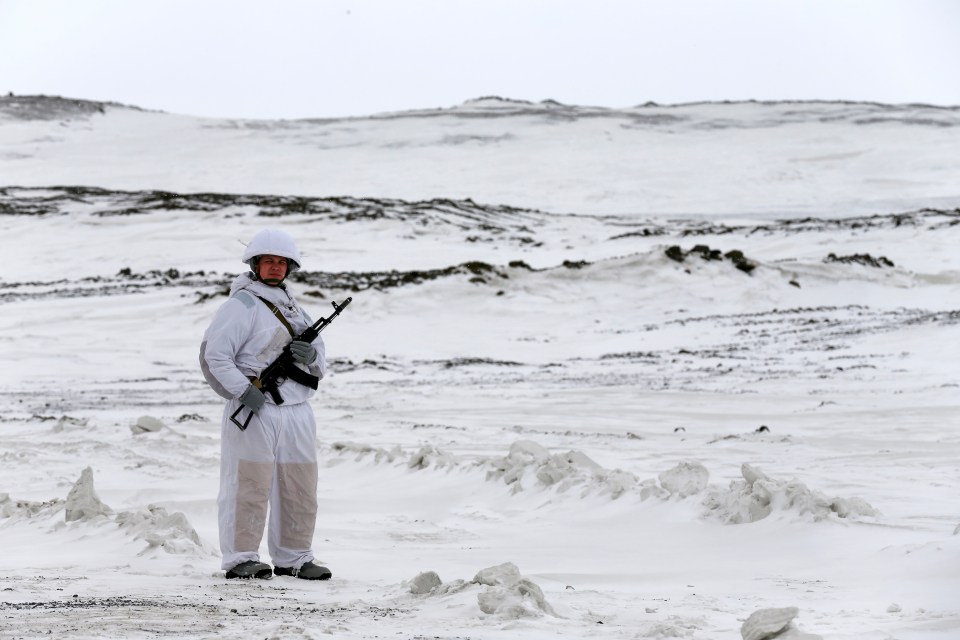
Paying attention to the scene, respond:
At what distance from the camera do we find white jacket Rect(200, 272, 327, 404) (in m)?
5.27

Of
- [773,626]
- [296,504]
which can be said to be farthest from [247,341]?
[773,626]

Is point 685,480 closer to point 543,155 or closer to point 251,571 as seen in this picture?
point 251,571

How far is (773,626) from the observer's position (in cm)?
338

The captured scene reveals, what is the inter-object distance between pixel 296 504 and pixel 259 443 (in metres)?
0.32

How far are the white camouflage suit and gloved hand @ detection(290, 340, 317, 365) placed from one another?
0.10 metres

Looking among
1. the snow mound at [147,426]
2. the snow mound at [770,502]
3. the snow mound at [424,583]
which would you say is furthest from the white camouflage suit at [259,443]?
the snow mound at [147,426]

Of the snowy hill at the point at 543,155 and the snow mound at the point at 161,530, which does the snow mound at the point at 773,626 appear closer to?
the snow mound at the point at 161,530

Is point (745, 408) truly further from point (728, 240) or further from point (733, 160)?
point (733, 160)

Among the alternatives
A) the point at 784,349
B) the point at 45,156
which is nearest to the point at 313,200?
the point at 45,156

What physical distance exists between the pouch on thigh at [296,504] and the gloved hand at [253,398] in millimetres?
325

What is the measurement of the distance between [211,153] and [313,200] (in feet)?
54.7

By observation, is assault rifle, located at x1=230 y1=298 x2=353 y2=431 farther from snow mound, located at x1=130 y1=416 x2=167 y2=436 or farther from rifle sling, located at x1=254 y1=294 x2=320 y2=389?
snow mound, located at x1=130 y1=416 x2=167 y2=436

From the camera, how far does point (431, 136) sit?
191ft

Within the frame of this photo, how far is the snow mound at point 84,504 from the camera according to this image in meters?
6.11
